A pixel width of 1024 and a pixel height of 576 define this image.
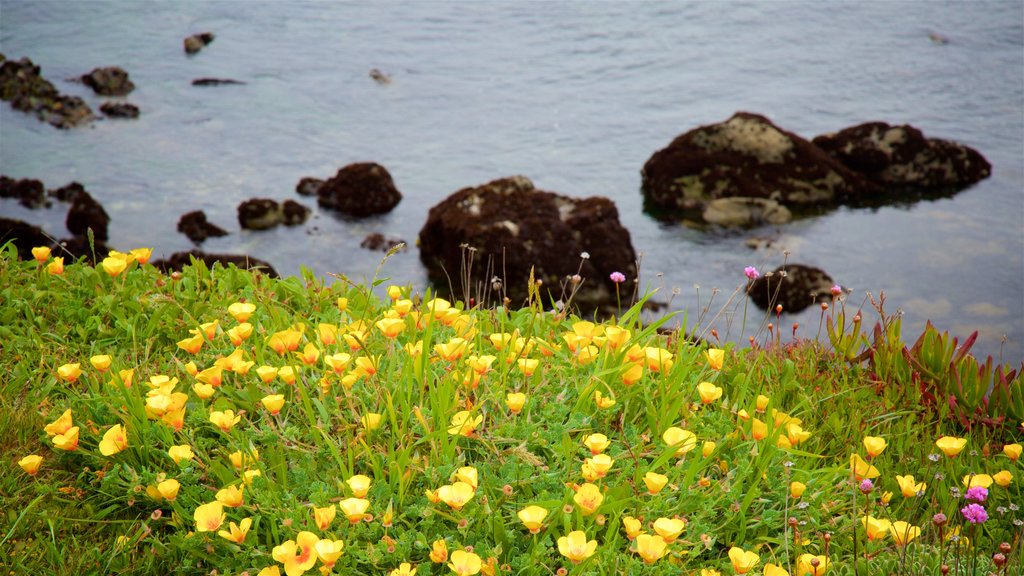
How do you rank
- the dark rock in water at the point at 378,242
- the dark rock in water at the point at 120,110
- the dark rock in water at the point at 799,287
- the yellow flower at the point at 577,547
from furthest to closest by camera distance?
1. the dark rock in water at the point at 120,110
2. the dark rock in water at the point at 378,242
3. the dark rock in water at the point at 799,287
4. the yellow flower at the point at 577,547

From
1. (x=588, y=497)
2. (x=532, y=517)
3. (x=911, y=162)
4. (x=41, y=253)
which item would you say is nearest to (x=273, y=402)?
(x=532, y=517)

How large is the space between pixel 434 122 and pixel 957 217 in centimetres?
1103

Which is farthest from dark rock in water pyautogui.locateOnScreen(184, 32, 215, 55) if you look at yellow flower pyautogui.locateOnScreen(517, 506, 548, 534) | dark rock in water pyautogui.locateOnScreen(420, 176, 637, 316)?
yellow flower pyautogui.locateOnScreen(517, 506, 548, 534)

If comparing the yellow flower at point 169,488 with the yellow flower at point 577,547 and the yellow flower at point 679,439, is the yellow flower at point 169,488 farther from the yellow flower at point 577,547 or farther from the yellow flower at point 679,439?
the yellow flower at point 679,439

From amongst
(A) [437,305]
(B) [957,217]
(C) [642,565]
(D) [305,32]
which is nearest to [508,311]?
(A) [437,305]

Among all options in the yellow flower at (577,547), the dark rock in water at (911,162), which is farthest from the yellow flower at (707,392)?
the dark rock in water at (911,162)

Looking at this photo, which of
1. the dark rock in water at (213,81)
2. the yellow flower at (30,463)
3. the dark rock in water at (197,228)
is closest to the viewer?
the yellow flower at (30,463)

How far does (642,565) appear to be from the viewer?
3.04 metres

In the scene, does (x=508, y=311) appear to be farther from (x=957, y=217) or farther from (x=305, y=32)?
(x=305, y=32)

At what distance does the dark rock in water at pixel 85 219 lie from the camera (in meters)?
14.3

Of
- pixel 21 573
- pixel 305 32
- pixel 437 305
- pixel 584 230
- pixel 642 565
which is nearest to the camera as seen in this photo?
pixel 642 565

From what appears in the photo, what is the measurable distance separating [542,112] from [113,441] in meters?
17.9

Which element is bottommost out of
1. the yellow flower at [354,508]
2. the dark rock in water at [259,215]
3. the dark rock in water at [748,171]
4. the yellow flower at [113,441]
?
the dark rock in water at [259,215]

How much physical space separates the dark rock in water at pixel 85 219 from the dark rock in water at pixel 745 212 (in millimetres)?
10158
